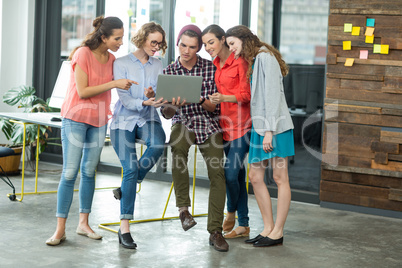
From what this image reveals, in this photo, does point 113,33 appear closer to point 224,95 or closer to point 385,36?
point 224,95

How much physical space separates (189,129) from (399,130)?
189cm

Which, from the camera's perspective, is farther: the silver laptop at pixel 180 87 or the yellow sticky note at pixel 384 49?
the yellow sticky note at pixel 384 49

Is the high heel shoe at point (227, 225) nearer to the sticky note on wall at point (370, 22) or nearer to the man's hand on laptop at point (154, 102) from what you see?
the man's hand on laptop at point (154, 102)

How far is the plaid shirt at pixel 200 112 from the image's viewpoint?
3.63m

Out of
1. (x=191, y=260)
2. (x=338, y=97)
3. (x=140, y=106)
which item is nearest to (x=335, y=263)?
(x=191, y=260)

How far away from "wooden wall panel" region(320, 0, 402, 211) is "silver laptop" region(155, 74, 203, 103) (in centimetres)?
174

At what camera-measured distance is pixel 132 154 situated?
3.49 m

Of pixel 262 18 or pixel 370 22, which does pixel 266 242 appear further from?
pixel 262 18

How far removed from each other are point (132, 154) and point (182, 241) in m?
0.69

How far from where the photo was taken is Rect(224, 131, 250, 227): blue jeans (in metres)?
3.61

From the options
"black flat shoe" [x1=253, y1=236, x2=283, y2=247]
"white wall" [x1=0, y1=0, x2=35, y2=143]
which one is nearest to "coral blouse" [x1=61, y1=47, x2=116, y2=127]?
"black flat shoe" [x1=253, y1=236, x2=283, y2=247]

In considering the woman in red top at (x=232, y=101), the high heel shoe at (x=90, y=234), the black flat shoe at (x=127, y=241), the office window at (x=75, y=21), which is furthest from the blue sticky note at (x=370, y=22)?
the office window at (x=75, y=21)

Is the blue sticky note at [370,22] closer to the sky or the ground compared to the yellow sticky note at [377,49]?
closer to the sky

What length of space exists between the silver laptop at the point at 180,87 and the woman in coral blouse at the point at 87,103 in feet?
0.64
